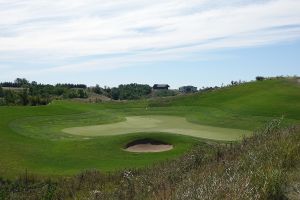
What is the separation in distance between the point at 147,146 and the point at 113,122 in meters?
15.6

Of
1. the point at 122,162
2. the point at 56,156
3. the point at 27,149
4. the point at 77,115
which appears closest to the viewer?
the point at 122,162

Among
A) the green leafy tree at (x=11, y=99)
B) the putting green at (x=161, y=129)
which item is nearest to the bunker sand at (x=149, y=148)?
the putting green at (x=161, y=129)

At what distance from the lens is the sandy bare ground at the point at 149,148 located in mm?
34219

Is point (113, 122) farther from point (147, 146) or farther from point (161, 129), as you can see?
point (147, 146)

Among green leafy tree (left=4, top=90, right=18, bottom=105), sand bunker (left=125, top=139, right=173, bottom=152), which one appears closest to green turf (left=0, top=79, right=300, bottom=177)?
sand bunker (left=125, top=139, right=173, bottom=152)

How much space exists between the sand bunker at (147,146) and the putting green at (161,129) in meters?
3.81

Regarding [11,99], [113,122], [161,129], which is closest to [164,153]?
[161,129]

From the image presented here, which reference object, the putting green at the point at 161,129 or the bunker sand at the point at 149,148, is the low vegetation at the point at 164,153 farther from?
the putting green at the point at 161,129

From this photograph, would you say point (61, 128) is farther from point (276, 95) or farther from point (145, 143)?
point (276, 95)

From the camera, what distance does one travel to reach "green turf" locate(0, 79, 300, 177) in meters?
30.8

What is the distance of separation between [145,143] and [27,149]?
8.58m

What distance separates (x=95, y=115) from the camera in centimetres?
5731

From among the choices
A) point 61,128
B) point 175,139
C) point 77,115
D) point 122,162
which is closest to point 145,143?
point 175,139

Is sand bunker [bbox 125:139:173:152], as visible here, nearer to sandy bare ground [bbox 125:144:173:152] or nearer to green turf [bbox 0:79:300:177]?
sandy bare ground [bbox 125:144:173:152]
